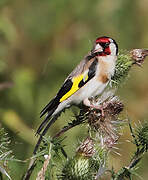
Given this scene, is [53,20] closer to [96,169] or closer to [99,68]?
[99,68]

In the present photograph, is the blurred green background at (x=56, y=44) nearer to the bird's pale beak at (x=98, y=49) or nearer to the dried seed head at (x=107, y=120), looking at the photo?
the bird's pale beak at (x=98, y=49)

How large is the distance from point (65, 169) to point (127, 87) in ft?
11.8

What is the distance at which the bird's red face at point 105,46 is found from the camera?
14.9 feet

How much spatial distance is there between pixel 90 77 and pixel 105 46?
1.00 ft

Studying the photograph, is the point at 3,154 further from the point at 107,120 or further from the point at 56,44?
the point at 56,44

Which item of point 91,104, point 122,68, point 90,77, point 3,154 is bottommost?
point 3,154

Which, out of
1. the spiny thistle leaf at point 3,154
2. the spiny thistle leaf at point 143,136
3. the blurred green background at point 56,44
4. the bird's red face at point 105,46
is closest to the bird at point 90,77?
the bird's red face at point 105,46

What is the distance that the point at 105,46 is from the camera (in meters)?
4.59

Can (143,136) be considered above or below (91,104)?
below

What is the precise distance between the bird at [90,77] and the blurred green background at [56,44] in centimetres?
137

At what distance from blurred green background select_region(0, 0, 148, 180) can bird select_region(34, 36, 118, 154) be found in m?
1.37

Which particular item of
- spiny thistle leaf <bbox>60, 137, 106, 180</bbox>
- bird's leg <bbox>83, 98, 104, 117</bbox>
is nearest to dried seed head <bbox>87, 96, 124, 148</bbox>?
bird's leg <bbox>83, 98, 104, 117</bbox>

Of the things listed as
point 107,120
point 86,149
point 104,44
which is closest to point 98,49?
point 104,44

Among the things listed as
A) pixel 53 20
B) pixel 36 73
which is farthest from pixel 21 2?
pixel 36 73
